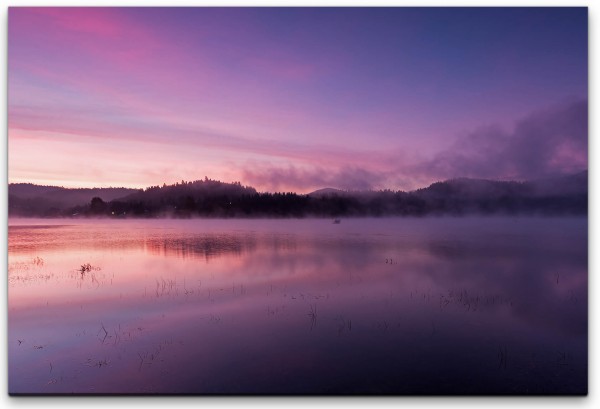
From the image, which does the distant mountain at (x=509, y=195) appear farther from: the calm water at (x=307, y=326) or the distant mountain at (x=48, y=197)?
the distant mountain at (x=48, y=197)

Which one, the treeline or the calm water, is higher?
the treeline

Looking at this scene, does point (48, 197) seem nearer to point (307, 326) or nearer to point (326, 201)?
point (307, 326)

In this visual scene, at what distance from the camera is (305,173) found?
7.39 metres

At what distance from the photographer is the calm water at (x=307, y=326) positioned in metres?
4.32

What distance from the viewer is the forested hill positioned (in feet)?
17.7

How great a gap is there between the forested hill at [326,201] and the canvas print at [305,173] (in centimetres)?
4

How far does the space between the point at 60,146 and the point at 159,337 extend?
344 cm

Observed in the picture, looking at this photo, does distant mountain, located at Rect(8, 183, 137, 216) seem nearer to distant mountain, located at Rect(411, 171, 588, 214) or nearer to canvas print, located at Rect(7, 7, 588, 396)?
canvas print, located at Rect(7, 7, 588, 396)

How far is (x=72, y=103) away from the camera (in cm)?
591

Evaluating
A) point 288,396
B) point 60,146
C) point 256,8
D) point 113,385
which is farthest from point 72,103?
point 288,396

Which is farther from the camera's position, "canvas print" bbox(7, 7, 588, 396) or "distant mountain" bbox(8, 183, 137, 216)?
"distant mountain" bbox(8, 183, 137, 216)

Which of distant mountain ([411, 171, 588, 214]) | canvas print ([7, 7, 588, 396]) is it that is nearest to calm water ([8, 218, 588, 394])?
canvas print ([7, 7, 588, 396])

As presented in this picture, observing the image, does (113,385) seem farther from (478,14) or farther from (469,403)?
(478,14)

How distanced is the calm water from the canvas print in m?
0.03
